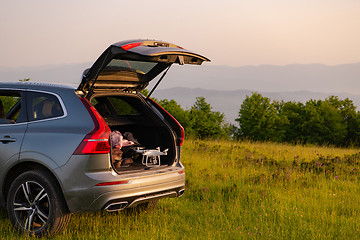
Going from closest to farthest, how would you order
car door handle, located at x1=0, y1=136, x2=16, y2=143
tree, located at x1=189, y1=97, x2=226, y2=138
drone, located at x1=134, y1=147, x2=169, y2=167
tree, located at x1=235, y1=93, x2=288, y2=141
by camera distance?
car door handle, located at x1=0, y1=136, x2=16, y2=143
drone, located at x1=134, y1=147, x2=169, y2=167
tree, located at x1=189, y1=97, x2=226, y2=138
tree, located at x1=235, y1=93, x2=288, y2=141

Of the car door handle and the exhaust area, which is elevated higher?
the car door handle

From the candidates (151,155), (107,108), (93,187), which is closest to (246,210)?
(151,155)

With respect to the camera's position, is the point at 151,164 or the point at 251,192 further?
the point at 251,192

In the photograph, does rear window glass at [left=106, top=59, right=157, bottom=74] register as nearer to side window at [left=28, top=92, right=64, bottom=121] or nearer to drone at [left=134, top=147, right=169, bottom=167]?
side window at [left=28, top=92, right=64, bottom=121]

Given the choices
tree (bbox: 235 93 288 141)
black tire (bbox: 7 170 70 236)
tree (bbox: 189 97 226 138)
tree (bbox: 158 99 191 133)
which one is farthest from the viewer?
tree (bbox: 235 93 288 141)

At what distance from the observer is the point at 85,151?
4.88 meters

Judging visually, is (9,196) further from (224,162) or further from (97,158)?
(224,162)

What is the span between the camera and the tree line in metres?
56.5

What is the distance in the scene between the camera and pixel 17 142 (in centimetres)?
544

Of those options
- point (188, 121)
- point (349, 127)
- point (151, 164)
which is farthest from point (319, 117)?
point (151, 164)

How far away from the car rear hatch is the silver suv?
1cm

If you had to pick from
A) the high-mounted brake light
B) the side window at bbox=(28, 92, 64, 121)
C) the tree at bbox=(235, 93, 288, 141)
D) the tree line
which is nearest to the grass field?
the side window at bbox=(28, 92, 64, 121)

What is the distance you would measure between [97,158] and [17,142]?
47.8 inches

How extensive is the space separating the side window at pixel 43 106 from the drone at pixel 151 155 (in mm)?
1238
